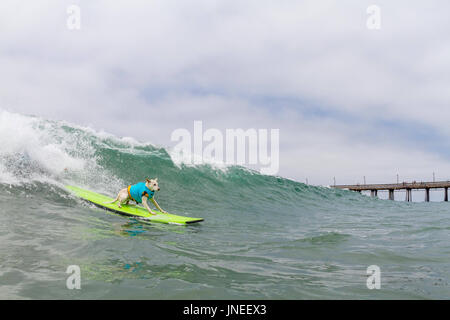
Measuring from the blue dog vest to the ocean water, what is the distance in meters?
0.76

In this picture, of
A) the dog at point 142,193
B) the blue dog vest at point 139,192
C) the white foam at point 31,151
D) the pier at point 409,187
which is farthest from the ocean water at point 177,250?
the pier at point 409,187

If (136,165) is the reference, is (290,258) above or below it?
below

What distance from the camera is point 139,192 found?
8328 mm

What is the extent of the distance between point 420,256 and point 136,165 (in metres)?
12.0

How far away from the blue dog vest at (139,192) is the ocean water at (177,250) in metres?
0.76

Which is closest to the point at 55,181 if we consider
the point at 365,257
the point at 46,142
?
the point at 46,142

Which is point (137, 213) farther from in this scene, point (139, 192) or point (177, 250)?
point (177, 250)

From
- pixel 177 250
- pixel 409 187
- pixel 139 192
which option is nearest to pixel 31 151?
pixel 139 192

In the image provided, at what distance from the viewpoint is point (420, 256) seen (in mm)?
5137

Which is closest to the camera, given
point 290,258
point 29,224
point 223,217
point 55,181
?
Result: point 290,258
